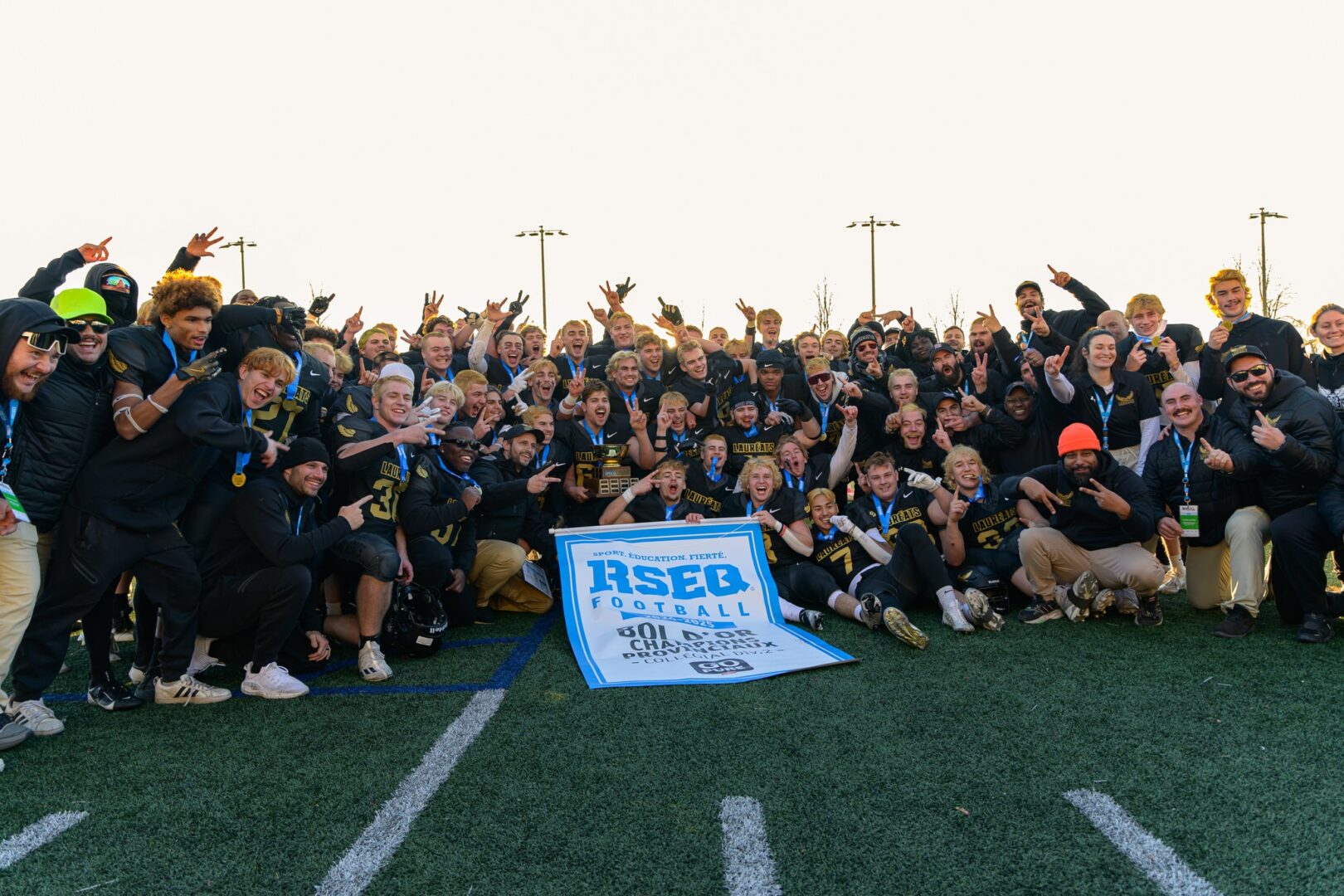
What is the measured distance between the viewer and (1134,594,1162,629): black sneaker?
253 inches

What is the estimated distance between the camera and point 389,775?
393 cm

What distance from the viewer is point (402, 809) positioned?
3.57 m

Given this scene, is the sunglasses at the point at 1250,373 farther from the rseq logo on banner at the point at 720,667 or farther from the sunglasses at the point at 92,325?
the sunglasses at the point at 92,325

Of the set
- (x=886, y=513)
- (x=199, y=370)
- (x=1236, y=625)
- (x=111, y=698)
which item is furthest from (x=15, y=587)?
(x=1236, y=625)

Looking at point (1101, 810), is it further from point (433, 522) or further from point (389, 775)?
point (433, 522)

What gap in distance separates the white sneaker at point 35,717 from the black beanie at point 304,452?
5.73ft

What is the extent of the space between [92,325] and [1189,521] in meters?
7.09

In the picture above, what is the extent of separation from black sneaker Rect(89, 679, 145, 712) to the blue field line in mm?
308

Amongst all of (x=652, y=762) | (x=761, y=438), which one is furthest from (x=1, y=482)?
(x=761, y=438)

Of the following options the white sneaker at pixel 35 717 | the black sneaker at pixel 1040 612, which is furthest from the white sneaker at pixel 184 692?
the black sneaker at pixel 1040 612

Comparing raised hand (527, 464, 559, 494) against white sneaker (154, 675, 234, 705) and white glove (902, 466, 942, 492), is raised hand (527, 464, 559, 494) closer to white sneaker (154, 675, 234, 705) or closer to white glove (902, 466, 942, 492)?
white sneaker (154, 675, 234, 705)

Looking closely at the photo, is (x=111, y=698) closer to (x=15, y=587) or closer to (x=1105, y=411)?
(x=15, y=587)

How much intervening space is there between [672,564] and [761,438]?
169 centimetres

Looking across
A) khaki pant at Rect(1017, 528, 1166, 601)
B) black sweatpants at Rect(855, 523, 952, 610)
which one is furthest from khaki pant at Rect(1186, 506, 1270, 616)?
black sweatpants at Rect(855, 523, 952, 610)
